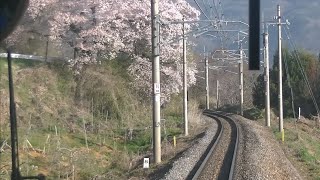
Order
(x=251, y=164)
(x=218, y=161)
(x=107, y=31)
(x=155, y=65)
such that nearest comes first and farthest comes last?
(x=251, y=164), (x=155, y=65), (x=218, y=161), (x=107, y=31)

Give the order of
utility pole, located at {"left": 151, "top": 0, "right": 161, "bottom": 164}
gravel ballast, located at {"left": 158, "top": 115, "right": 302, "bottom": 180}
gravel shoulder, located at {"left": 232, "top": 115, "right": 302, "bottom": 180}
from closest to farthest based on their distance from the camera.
→ gravel ballast, located at {"left": 158, "top": 115, "right": 302, "bottom": 180} → gravel shoulder, located at {"left": 232, "top": 115, "right": 302, "bottom": 180} → utility pole, located at {"left": 151, "top": 0, "right": 161, "bottom": 164}

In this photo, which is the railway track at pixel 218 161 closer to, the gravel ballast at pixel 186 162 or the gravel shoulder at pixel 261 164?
the gravel ballast at pixel 186 162

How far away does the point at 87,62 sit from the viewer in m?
34.7

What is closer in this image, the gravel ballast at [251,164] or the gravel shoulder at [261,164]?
the gravel ballast at [251,164]

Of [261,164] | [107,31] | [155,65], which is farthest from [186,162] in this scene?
[107,31]

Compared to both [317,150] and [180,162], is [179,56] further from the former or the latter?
[180,162]

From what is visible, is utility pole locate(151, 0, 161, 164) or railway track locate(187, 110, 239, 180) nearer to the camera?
railway track locate(187, 110, 239, 180)

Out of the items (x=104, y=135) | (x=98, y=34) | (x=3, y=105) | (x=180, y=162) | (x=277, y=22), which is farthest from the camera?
(x=277, y=22)

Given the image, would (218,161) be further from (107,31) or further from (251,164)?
(107,31)

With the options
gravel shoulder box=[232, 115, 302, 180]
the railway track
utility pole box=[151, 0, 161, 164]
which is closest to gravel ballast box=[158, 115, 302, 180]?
gravel shoulder box=[232, 115, 302, 180]

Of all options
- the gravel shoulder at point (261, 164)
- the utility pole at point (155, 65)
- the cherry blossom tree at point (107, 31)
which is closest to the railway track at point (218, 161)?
the gravel shoulder at point (261, 164)

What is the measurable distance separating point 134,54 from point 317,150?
12320mm

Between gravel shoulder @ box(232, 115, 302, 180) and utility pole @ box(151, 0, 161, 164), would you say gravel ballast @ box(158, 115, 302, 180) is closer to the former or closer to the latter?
gravel shoulder @ box(232, 115, 302, 180)

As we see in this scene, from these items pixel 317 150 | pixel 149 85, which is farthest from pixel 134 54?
pixel 317 150
